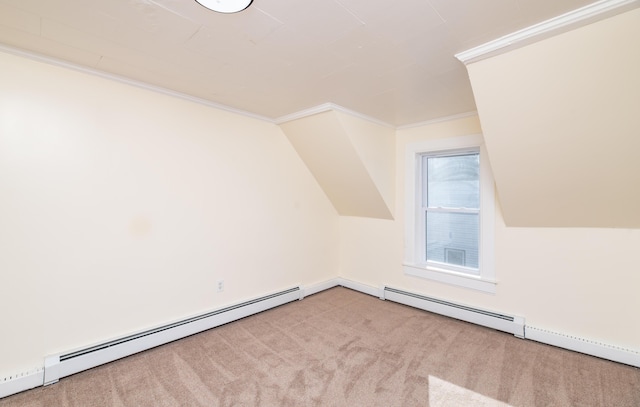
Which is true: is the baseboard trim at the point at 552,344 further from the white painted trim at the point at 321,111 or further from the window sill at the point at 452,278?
the white painted trim at the point at 321,111

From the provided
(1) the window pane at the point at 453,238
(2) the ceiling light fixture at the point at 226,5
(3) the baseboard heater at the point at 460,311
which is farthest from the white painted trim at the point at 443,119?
(2) the ceiling light fixture at the point at 226,5

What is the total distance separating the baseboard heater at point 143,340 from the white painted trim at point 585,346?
2594 millimetres

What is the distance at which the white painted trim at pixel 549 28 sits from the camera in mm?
1348

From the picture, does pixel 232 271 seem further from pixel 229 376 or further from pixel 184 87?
pixel 184 87

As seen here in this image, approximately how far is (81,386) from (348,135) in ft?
9.74

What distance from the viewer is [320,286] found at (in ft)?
12.8

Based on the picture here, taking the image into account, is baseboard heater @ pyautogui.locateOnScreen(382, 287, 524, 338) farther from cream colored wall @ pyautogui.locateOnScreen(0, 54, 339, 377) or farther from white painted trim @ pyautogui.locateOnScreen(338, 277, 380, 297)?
cream colored wall @ pyautogui.locateOnScreen(0, 54, 339, 377)

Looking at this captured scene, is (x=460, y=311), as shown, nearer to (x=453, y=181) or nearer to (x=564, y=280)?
(x=564, y=280)

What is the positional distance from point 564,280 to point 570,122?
1.46 metres

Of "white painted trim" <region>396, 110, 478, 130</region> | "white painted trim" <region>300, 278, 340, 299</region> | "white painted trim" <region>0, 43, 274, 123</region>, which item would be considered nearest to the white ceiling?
"white painted trim" <region>0, 43, 274, 123</region>

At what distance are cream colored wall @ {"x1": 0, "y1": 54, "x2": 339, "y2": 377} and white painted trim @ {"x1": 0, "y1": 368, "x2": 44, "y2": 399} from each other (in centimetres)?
5

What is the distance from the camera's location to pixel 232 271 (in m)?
3.00

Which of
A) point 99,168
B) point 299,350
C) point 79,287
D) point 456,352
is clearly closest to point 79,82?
point 99,168

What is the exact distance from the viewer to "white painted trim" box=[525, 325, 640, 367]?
221 cm
